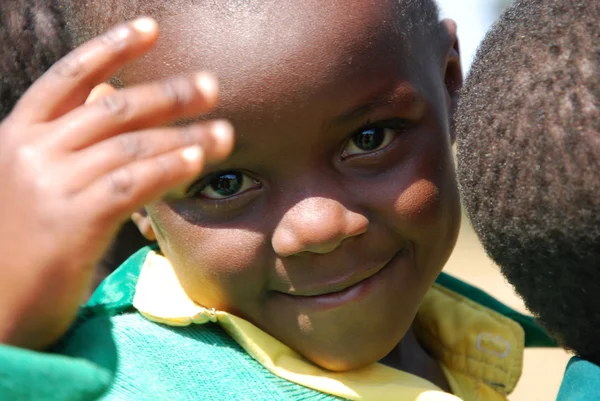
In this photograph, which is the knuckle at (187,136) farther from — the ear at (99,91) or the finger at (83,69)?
the ear at (99,91)

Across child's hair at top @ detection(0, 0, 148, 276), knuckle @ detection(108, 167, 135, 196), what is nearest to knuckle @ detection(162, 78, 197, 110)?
knuckle @ detection(108, 167, 135, 196)

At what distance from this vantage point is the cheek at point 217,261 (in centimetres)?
158

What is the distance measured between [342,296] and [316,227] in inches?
7.1

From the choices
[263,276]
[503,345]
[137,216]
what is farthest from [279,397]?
[503,345]

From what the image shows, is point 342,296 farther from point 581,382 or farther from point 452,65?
point 452,65

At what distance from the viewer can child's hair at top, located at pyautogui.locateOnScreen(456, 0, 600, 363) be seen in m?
1.16

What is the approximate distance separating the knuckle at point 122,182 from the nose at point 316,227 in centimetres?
47

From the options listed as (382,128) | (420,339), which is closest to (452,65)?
(382,128)

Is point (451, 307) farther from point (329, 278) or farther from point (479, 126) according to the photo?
point (479, 126)

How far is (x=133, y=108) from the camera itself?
1.13m

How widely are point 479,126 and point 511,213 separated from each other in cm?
15

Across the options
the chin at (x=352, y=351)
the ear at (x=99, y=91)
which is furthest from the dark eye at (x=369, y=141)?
the ear at (x=99, y=91)

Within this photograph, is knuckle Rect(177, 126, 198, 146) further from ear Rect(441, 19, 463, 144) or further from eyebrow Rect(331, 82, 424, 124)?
ear Rect(441, 19, 463, 144)

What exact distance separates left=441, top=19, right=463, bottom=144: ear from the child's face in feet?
0.58
